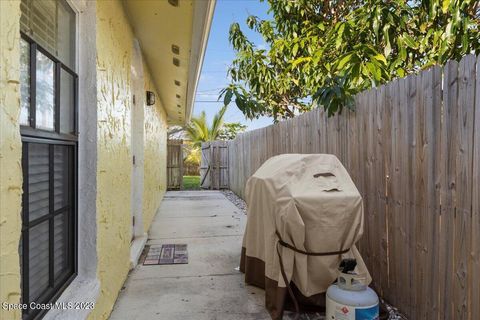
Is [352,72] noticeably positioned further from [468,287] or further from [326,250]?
[468,287]

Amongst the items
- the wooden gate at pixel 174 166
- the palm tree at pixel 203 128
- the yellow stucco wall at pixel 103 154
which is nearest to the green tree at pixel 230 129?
the palm tree at pixel 203 128

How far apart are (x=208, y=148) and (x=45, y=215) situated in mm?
12997

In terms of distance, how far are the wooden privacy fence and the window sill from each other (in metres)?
2.46

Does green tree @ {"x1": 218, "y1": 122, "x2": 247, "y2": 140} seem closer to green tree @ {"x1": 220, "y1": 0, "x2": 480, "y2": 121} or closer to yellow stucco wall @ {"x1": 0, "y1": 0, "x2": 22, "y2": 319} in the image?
green tree @ {"x1": 220, "y1": 0, "x2": 480, "y2": 121}

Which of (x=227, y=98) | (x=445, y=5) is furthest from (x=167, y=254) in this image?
(x=445, y=5)

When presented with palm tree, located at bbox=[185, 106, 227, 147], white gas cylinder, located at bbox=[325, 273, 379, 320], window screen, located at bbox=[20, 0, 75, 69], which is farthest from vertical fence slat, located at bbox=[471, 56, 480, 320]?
palm tree, located at bbox=[185, 106, 227, 147]

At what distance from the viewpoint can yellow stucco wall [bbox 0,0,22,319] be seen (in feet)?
4.18

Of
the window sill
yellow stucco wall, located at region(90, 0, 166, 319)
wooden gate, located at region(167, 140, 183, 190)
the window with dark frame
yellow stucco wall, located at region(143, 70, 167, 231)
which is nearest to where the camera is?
the window with dark frame

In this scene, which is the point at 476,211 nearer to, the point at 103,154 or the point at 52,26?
the point at 103,154

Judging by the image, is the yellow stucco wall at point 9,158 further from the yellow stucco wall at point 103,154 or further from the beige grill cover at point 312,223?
the beige grill cover at point 312,223

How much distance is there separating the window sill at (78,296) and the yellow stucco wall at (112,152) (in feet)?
0.50

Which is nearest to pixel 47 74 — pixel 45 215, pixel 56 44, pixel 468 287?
pixel 56 44

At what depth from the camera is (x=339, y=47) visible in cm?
506

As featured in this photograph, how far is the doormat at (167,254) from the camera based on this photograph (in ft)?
14.6
